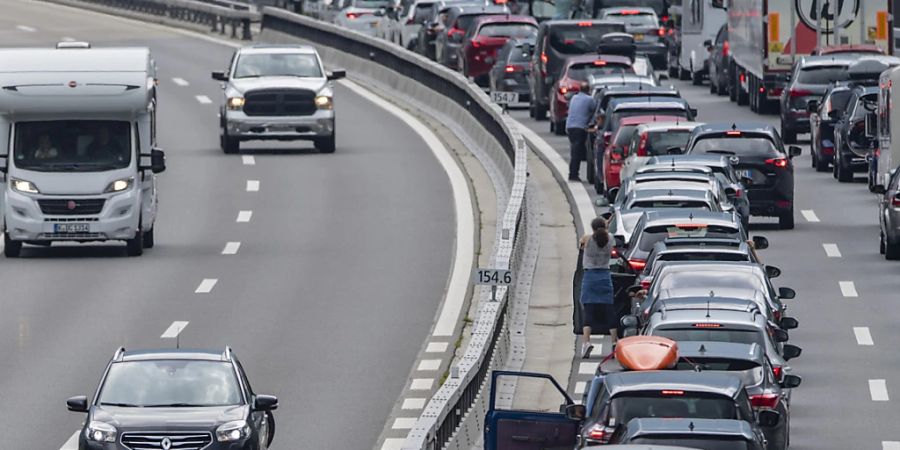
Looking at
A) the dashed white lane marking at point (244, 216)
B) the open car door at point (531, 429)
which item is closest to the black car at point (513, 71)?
the dashed white lane marking at point (244, 216)

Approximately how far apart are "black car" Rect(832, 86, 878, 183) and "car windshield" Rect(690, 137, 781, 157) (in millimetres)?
3446

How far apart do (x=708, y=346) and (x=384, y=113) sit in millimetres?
37283

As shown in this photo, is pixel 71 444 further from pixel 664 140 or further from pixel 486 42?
pixel 486 42

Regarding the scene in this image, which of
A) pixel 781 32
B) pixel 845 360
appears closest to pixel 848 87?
pixel 781 32

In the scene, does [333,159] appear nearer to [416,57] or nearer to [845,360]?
[416,57]

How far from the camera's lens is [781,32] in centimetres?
5419

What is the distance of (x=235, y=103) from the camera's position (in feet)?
168

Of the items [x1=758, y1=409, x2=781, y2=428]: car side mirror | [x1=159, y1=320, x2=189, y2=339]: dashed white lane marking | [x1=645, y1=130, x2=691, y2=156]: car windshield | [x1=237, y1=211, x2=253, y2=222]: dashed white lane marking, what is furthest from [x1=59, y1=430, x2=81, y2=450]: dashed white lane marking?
[x1=237, y1=211, x2=253, y2=222]: dashed white lane marking

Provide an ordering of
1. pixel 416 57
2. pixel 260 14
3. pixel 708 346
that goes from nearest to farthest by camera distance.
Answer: pixel 708 346 → pixel 416 57 → pixel 260 14

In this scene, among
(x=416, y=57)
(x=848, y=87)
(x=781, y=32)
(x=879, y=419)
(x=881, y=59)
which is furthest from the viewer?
(x=416, y=57)

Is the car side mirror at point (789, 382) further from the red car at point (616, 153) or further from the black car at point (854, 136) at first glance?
the black car at point (854, 136)

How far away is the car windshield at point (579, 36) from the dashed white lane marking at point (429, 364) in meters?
28.4

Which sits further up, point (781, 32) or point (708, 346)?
point (708, 346)

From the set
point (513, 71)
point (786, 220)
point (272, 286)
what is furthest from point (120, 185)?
point (513, 71)
